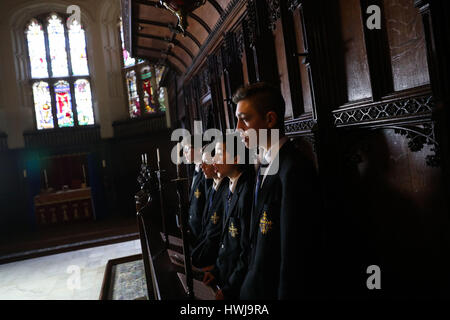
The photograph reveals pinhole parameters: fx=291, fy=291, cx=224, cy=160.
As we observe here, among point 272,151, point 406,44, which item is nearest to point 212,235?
point 272,151

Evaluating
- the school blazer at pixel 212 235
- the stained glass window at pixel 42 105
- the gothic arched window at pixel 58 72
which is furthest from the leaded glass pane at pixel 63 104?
the school blazer at pixel 212 235

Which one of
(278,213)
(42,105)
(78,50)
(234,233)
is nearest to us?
(278,213)

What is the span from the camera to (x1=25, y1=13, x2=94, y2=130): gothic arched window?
11477 mm

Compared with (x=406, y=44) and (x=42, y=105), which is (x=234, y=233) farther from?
(x=42, y=105)

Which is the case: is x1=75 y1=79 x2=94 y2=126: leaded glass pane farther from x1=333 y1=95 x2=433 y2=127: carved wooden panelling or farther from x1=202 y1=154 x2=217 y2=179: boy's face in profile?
x1=333 y1=95 x2=433 y2=127: carved wooden panelling

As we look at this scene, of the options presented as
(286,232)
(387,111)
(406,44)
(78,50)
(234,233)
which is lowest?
(234,233)

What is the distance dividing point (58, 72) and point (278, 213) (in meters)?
13.0

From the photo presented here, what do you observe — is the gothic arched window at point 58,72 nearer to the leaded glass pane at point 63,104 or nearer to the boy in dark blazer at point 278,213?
the leaded glass pane at point 63,104

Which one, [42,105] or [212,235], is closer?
[212,235]

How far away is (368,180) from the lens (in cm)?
170

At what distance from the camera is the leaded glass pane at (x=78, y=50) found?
38.3 feet

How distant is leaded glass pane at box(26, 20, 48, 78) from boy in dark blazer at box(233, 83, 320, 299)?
12.9 m

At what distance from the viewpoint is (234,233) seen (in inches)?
70.4

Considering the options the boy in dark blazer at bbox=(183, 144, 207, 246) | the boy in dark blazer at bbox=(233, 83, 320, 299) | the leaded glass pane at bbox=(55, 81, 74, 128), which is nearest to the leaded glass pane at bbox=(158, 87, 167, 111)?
the leaded glass pane at bbox=(55, 81, 74, 128)
